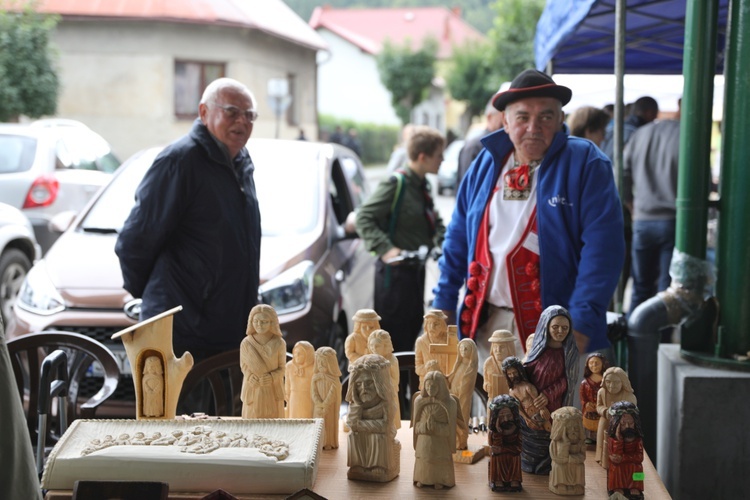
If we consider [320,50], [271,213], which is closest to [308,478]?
[271,213]

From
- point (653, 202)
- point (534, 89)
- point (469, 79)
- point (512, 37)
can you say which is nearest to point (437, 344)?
point (534, 89)

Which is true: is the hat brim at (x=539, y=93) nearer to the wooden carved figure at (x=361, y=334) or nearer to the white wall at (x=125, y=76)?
the wooden carved figure at (x=361, y=334)

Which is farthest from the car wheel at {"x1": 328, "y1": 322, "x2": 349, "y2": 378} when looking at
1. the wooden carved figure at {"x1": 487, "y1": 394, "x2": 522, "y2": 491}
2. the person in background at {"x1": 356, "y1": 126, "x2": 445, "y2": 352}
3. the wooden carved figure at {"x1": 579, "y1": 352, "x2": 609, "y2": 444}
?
the wooden carved figure at {"x1": 487, "y1": 394, "x2": 522, "y2": 491}

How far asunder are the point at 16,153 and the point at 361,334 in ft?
24.8

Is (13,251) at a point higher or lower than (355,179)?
lower

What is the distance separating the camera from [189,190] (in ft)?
12.6

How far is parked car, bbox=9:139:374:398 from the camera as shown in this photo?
192 inches

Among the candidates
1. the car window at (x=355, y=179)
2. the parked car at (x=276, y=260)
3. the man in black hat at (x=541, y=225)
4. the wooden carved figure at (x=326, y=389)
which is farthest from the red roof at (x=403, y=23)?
the wooden carved figure at (x=326, y=389)

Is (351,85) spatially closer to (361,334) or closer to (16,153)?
(16,153)

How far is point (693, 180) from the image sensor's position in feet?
11.7

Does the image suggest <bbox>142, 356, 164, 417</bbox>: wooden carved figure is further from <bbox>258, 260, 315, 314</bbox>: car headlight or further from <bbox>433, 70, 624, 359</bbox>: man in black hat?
<bbox>258, 260, 315, 314</bbox>: car headlight

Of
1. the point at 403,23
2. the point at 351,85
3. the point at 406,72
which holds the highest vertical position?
the point at 403,23

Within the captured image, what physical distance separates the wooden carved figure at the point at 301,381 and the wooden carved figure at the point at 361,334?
0.43ft

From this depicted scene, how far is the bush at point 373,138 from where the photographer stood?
1587 inches
